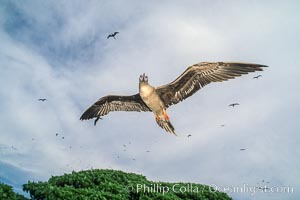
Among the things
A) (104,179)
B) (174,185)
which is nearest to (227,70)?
(174,185)

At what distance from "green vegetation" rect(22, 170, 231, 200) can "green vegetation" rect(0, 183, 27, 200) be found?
0.55 meters

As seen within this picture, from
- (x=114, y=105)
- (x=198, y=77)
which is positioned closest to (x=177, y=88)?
(x=198, y=77)

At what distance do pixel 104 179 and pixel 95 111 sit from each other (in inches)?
229

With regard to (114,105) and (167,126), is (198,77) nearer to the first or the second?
(167,126)

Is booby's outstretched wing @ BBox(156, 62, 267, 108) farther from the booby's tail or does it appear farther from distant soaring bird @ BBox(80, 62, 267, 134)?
the booby's tail

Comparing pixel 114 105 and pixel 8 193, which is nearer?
pixel 8 193

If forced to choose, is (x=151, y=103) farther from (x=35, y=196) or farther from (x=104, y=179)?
(x=35, y=196)

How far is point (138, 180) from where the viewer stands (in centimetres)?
1282

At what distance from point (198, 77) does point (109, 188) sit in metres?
5.51

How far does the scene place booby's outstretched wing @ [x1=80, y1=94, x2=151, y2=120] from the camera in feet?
52.4

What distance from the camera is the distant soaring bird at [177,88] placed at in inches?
519

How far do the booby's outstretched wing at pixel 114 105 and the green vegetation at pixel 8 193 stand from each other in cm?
719

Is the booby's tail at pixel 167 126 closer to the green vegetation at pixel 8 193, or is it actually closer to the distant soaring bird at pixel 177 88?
the distant soaring bird at pixel 177 88

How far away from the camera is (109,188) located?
1082 centimetres
